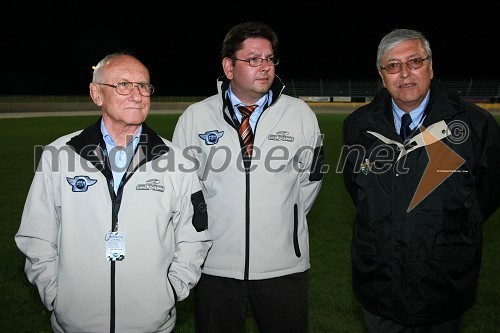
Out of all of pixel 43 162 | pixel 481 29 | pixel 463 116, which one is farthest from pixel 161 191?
pixel 481 29

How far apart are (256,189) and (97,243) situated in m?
1.05

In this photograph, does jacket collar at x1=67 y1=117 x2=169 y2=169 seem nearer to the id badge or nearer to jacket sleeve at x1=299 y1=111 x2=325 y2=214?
the id badge

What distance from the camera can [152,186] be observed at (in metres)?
2.76

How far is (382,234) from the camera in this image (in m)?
2.98

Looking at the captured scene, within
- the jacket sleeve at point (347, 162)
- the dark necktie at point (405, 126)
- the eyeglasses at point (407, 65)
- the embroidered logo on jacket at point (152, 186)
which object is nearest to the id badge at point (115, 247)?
the embroidered logo on jacket at point (152, 186)

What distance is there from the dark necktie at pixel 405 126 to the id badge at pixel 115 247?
168 cm

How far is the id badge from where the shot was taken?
8.77ft

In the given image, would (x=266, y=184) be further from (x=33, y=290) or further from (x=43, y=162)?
(x=33, y=290)

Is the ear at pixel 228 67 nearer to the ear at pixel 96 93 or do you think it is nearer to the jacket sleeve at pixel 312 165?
the jacket sleeve at pixel 312 165

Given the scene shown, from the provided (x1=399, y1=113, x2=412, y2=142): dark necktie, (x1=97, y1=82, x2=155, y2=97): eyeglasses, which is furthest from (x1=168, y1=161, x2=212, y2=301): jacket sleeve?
(x1=399, y1=113, x2=412, y2=142): dark necktie

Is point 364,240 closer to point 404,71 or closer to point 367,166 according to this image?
point 367,166

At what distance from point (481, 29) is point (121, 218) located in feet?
225

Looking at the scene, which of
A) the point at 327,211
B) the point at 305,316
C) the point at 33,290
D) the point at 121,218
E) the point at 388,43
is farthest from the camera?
the point at 327,211

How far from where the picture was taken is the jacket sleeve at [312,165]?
359 cm
